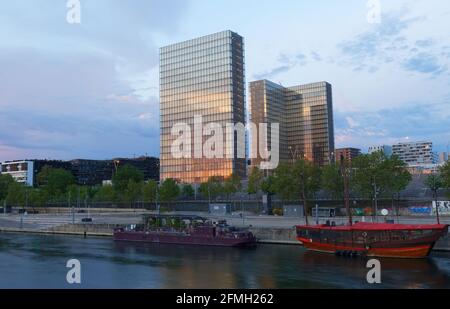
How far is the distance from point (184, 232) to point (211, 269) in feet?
99.7

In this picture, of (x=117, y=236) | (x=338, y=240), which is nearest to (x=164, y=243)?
(x=117, y=236)

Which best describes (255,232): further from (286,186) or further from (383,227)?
(286,186)

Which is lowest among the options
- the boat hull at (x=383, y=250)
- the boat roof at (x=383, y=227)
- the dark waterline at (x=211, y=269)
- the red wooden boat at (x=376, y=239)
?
the dark waterline at (x=211, y=269)

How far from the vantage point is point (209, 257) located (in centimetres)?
6381

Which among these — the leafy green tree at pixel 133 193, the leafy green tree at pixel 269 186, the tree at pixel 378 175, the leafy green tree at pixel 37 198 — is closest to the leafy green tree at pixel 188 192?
the leafy green tree at pixel 133 193

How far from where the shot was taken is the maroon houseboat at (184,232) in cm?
7444

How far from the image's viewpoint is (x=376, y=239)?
195 feet

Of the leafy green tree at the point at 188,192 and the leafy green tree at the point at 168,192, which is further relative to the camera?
the leafy green tree at the point at 188,192

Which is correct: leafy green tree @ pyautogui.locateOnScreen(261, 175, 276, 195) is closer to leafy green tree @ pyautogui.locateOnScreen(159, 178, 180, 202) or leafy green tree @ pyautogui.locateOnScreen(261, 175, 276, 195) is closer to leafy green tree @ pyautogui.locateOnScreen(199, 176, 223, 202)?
leafy green tree @ pyautogui.locateOnScreen(199, 176, 223, 202)

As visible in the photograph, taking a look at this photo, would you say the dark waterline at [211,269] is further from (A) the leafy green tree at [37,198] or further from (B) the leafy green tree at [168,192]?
(A) the leafy green tree at [37,198]

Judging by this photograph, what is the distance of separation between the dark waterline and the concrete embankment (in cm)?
249

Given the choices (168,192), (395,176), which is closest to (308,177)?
(395,176)

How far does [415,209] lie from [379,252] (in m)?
47.8
